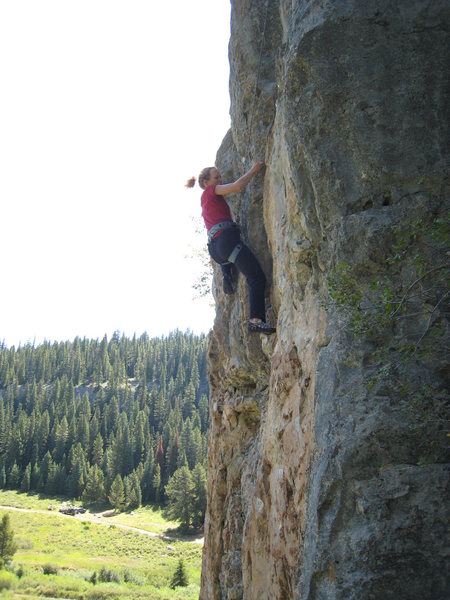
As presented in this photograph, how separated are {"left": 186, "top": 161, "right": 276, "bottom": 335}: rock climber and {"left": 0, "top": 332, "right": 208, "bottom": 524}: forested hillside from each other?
58.4 meters

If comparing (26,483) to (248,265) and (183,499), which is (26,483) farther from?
(248,265)

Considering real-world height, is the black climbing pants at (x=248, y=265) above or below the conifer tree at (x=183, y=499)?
above

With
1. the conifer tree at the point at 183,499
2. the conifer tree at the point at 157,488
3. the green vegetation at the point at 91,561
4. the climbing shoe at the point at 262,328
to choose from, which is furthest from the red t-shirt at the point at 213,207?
the conifer tree at the point at 157,488

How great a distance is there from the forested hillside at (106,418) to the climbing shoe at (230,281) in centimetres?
5722

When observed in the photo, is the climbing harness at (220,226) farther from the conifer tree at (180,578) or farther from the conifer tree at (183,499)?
the conifer tree at (183,499)

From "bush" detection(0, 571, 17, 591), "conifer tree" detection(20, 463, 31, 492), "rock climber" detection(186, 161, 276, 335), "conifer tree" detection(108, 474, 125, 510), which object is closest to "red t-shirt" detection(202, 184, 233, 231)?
"rock climber" detection(186, 161, 276, 335)

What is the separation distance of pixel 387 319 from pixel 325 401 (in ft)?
3.85

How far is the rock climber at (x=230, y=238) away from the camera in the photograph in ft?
28.3

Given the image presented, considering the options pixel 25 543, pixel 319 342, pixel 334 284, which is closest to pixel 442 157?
pixel 334 284

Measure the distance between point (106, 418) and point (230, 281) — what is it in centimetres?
10753

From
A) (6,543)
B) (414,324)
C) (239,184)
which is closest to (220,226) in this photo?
(239,184)

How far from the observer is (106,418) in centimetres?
11162

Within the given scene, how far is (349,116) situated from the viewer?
19.4ft

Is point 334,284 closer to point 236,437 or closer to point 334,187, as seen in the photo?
point 334,187
